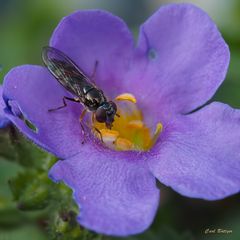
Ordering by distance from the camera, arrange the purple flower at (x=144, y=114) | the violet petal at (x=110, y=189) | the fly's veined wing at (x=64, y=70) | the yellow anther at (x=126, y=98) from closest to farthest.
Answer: the violet petal at (x=110, y=189), the purple flower at (x=144, y=114), the fly's veined wing at (x=64, y=70), the yellow anther at (x=126, y=98)

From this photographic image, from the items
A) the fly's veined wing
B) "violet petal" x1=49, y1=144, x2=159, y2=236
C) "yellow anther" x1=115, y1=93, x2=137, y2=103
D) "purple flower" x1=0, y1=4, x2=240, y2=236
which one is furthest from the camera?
"yellow anther" x1=115, y1=93, x2=137, y2=103

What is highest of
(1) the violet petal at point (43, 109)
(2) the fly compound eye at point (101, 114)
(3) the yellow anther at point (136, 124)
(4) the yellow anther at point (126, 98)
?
(1) the violet petal at point (43, 109)

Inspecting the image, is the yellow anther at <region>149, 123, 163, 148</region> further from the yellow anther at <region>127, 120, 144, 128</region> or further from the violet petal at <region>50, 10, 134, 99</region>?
the violet petal at <region>50, 10, 134, 99</region>

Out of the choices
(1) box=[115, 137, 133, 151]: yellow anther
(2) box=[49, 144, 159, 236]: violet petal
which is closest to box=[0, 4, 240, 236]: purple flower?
(2) box=[49, 144, 159, 236]: violet petal

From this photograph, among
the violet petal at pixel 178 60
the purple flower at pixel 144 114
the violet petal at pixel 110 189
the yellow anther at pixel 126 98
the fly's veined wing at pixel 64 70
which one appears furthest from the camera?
the yellow anther at pixel 126 98

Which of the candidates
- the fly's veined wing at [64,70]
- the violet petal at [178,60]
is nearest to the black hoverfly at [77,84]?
the fly's veined wing at [64,70]

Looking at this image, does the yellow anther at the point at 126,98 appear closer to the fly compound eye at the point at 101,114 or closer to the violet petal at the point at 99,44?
the violet petal at the point at 99,44

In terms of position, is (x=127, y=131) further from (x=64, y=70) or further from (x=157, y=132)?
(x=64, y=70)

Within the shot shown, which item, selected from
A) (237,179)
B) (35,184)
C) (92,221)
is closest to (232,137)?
(237,179)
